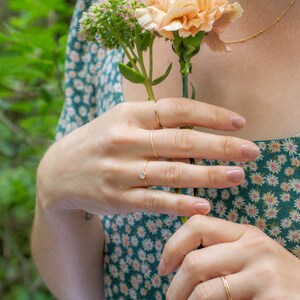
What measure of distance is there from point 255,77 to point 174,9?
25 cm

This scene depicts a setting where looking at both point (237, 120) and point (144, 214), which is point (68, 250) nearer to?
point (144, 214)

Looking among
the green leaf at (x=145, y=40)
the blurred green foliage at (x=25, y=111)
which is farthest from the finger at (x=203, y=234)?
the blurred green foliage at (x=25, y=111)

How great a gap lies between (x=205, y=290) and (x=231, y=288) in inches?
1.2

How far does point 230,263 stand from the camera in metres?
0.75

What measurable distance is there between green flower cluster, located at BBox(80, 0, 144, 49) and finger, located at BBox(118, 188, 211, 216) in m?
0.20

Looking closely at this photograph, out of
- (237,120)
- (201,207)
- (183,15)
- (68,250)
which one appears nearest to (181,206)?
(201,207)

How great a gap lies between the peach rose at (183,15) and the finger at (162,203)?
200 millimetres

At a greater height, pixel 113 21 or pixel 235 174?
pixel 113 21

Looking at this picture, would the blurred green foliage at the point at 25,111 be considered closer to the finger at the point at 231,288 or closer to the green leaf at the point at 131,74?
the green leaf at the point at 131,74

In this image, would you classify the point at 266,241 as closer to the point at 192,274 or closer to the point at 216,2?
the point at 192,274

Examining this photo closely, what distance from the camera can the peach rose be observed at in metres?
0.71

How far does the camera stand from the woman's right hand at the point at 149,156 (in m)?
0.77

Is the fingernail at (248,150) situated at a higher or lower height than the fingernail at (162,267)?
higher

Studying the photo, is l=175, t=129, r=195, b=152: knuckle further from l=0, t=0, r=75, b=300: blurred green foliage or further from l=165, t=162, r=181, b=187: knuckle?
l=0, t=0, r=75, b=300: blurred green foliage
